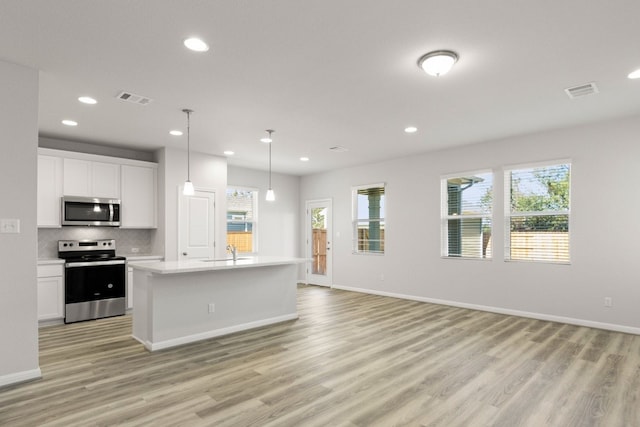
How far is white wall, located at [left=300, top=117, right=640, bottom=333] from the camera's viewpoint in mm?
4605

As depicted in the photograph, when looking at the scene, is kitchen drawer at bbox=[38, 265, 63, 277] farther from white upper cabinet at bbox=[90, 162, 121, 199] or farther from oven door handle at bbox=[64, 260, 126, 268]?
white upper cabinet at bbox=[90, 162, 121, 199]

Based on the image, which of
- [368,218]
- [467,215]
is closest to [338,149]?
[368,218]

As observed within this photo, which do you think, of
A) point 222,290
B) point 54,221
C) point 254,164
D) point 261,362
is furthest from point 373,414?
point 254,164

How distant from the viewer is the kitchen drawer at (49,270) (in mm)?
4926

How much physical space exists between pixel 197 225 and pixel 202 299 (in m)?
2.34

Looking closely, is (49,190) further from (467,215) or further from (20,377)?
(467,215)

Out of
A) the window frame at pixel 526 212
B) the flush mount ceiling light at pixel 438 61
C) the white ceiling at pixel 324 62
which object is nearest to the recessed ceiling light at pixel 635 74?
the white ceiling at pixel 324 62

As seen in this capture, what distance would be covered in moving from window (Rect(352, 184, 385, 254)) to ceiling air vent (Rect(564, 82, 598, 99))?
12.7 feet

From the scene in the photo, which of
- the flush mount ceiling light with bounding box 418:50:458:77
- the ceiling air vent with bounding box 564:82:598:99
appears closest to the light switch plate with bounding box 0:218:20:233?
the flush mount ceiling light with bounding box 418:50:458:77

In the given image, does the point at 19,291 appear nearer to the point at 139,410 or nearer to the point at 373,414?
the point at 139,410

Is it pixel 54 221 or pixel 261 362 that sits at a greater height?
pixel 54 221

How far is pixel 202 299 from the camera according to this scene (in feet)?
14.1

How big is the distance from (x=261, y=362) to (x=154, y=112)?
121 inches

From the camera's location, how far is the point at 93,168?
219 inches
